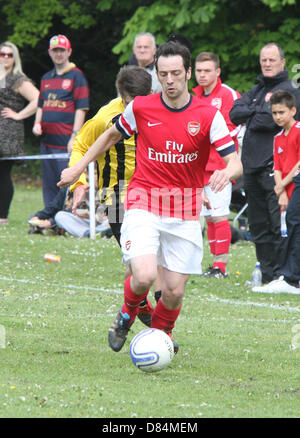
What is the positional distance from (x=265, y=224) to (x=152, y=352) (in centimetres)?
485

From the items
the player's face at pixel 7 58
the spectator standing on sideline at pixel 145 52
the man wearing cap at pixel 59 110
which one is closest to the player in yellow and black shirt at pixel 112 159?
the spectator standing on sideline at pixel 145 52

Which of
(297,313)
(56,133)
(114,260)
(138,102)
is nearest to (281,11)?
(56,133)

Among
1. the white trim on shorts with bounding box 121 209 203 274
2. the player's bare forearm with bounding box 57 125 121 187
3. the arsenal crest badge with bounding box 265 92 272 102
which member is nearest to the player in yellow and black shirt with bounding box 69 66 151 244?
the player's bare forearm with bounding box 57 125 121 187

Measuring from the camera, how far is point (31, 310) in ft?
26.8

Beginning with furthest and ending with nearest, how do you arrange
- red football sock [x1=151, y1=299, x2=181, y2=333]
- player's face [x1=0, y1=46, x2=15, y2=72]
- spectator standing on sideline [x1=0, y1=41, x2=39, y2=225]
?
spectator standing on sideline [x1=0, y1=41, x2=39, y2=225] → player's face [x1=0, y1=46, x2=15, y2=72] → red football sock [x1=151, y1=299, x2=181, y2=333]

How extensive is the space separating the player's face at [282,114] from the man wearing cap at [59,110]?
5344mm

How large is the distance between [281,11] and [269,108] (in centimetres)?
1389

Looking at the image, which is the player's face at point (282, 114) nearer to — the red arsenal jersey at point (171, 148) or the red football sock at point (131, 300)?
the red arsenal jersey at point (171, 148)

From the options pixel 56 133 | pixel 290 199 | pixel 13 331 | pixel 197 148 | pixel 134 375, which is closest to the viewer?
pixel 134 375

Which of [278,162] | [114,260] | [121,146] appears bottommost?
[114,260]

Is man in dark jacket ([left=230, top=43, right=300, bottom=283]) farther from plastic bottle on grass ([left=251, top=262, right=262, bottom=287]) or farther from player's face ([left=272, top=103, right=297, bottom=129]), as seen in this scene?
player's face ([left=272, top=103, right=297, bottom=129])

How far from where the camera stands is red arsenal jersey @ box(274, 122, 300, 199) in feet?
33.7

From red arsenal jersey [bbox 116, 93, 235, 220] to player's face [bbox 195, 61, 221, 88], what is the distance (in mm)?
4713

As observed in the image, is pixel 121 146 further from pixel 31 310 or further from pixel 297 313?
pixel 297 313
